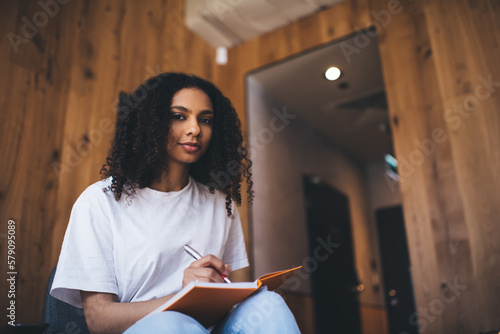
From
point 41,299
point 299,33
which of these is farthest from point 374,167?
point 41,299

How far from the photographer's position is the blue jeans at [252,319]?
0.80 meters

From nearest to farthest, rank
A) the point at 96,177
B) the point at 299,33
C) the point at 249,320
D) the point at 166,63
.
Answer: the point at 249,320 < the point at 96,177 < the point at 166,63 < the point at 299,33

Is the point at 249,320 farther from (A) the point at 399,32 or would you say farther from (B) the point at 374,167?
(B) the point at 374,167

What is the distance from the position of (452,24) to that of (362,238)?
3.05 meters

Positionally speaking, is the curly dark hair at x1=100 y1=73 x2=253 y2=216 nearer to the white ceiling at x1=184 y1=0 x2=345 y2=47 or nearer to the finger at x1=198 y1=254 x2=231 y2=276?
the finger at x1=198 y1=254 x2=231 y2=276

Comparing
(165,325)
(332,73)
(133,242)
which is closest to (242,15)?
(332,73)

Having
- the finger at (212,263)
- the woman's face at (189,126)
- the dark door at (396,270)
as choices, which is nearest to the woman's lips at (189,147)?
the woman's face at (189,126)

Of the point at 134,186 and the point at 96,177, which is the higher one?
the point at 96,177

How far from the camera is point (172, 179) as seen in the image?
4.29ft

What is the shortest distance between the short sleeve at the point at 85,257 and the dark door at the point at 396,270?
3.49 meters

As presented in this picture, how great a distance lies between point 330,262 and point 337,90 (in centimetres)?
156

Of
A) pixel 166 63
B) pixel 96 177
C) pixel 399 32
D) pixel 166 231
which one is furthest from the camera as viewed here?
pixel 166 63

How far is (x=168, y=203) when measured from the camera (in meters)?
1.24

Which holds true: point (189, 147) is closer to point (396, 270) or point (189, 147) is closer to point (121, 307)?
point (121, 307)
